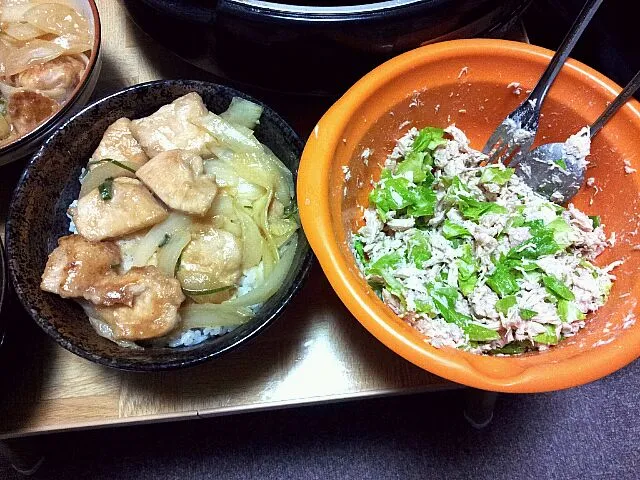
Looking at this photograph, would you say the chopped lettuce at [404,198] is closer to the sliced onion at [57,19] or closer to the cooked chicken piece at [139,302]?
the cooked chicken piece at [139,302]

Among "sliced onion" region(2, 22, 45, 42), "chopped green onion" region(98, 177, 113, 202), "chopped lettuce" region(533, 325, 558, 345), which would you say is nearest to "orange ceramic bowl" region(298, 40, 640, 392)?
"chopped lettuce" region(533, 325, 558, 345)

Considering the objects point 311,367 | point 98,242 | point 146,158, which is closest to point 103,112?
point 146,158

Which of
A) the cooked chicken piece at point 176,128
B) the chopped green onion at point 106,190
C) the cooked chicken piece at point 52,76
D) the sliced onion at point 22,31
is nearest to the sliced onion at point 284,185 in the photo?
the cooked chicken piece at point 176,128

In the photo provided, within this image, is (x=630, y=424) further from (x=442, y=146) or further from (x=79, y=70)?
(x=79, y=70)

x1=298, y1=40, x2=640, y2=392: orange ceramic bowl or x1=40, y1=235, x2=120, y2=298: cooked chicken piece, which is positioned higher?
x1=298, y1=40, x2=640, y2=392: orange ceramic bowl

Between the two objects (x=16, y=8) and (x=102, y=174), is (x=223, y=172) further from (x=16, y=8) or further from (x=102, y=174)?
(x=16, y=8)

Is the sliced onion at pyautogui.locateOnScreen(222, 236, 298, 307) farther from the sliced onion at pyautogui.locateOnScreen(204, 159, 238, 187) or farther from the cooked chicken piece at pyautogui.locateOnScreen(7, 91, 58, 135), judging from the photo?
the cooked chicken piece at pyautogui.locateOnScreen(7, 91, 58, 135)

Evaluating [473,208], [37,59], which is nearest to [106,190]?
[37,59]
